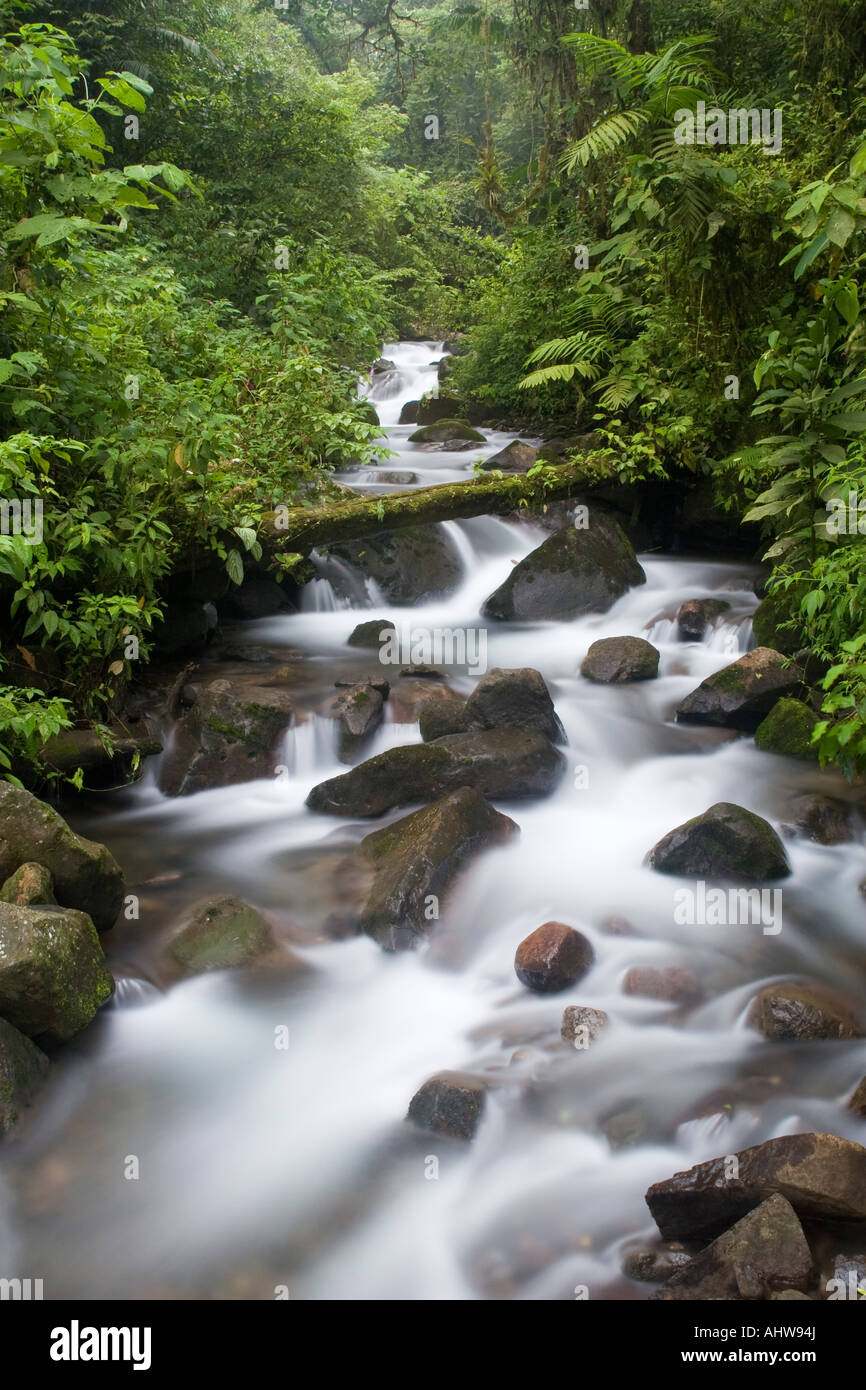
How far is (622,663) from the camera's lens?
7.52m

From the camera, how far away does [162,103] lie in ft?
41.9

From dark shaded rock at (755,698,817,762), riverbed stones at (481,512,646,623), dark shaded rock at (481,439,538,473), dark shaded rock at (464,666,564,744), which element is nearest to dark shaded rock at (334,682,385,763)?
dark shaded rock at (464,666,564,744)

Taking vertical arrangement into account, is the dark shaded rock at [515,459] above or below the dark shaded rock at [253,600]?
above

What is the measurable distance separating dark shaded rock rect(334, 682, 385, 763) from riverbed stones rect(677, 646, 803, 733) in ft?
7.52

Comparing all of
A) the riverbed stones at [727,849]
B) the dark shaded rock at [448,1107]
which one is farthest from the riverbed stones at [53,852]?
the riverbed stones at [727,849]

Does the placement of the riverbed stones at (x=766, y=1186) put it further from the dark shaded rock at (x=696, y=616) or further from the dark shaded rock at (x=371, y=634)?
the dark shaded rock at (x=371, y=634)

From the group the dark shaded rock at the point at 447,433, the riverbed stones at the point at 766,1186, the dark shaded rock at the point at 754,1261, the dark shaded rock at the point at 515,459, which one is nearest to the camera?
the dark shaded rock at the point at 754,1261

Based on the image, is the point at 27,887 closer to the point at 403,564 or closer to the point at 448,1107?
the point at 448,1107

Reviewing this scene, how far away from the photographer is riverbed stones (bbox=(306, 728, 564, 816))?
5.97 m

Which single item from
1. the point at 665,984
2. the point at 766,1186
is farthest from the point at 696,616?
the point at 766,1186

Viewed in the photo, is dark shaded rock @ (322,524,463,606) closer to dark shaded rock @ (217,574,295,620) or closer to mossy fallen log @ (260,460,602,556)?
dark shaded rock @ (217,574,295,620)

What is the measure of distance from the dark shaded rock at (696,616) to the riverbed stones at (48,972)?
225 inches

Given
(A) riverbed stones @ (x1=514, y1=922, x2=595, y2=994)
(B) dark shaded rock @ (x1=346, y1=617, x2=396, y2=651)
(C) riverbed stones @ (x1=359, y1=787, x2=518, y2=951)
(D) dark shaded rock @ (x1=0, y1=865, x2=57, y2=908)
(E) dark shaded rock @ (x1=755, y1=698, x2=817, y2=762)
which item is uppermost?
(B) dark shaded rock @ (x1=346, y1=617, x2=396, y2=651)

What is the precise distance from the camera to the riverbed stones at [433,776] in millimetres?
5973
